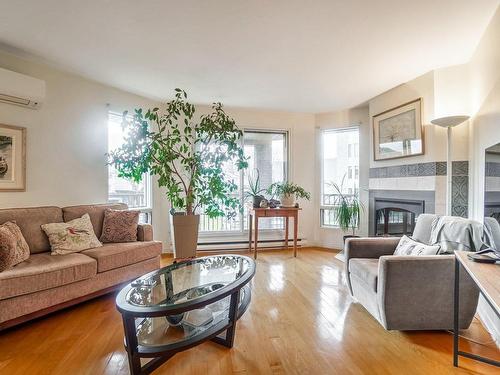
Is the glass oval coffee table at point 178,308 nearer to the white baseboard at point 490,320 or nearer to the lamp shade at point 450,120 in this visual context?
the white baseboard at point 490,320

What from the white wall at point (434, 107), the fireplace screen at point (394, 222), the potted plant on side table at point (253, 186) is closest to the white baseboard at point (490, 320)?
the fireplace screen at point (394, 222)

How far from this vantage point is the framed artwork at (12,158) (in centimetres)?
260

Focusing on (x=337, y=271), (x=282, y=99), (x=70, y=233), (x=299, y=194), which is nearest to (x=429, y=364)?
(x=337, y=271)

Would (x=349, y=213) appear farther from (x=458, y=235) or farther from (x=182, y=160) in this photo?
(x=182, y=160)

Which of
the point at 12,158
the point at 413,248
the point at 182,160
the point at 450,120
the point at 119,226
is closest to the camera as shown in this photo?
the point at 413,248

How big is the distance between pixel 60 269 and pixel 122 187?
1.78m

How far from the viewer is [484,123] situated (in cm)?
235

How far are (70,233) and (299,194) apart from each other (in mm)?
3072

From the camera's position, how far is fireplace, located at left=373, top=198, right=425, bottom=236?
328 centimetres

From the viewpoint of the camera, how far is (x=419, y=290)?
1888mm

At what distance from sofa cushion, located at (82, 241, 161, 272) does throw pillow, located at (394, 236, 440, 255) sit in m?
2.56

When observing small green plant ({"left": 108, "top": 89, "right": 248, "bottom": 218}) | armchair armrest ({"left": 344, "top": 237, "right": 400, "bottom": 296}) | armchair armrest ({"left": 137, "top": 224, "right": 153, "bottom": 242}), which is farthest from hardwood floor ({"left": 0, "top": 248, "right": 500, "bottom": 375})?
small green plant ({"left": 108, "top": 89, "right": 248, "bottom": 218})

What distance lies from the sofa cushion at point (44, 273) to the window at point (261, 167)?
2.16 meters

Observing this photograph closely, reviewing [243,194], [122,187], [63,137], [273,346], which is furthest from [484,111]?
[63,137]
